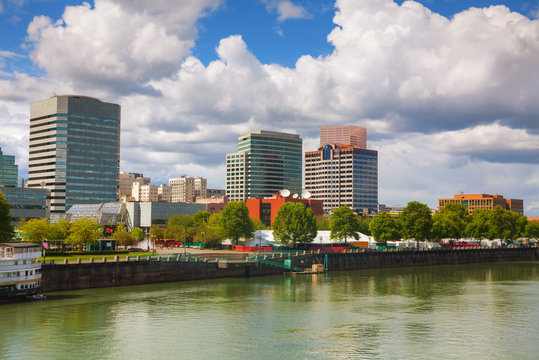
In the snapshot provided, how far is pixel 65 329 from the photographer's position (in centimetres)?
5828

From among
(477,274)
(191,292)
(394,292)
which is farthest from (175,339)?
(477,274)

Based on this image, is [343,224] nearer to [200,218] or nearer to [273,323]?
[200,218]

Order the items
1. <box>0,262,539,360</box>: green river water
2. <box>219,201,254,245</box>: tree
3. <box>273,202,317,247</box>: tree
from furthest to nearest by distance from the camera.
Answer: <box>273,202,317,247</box>: tree, <box>219,201,254,245</box>: tree, <box>0,262,539,360</box>: green river water

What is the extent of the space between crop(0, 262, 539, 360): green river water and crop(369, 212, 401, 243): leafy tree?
Answer: 238 ft

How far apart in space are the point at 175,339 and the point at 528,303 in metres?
52.8

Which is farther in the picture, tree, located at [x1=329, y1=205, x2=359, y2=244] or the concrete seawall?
tree, located at [x1=329, y1=205, x2=359, y2=244]

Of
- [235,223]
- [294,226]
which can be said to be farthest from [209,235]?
[294,226]

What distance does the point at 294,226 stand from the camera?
532 ft

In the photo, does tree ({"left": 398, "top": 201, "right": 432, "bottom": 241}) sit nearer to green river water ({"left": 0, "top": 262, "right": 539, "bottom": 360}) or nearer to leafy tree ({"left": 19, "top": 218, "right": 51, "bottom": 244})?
green river water ({"left": 0, "top": 262, "right": 539, "bottom": 360})

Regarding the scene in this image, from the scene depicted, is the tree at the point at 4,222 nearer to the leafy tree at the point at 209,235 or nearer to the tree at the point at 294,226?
the leafy tree at the point at 209,235

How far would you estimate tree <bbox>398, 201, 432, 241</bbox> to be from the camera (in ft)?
567

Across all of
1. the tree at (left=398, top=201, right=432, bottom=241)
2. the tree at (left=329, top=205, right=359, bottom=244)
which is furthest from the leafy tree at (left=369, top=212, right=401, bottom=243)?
the tree at (left=329, top=205, right=359, bottom=244)

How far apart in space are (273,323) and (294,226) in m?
99.3

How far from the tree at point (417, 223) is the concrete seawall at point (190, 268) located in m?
7.14
